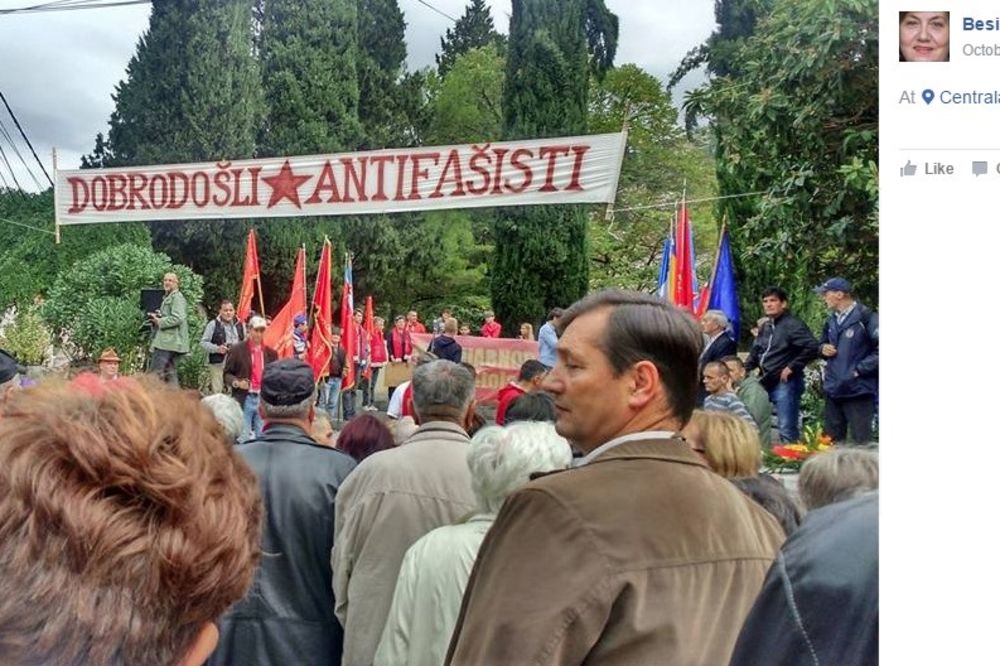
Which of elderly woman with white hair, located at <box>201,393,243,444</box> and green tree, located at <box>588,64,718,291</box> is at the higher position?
green tree, located at <box>588,64,718,291</box>

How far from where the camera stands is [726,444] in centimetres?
327

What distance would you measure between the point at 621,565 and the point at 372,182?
6.13 m

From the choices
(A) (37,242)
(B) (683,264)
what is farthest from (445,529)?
(A) (37,242)

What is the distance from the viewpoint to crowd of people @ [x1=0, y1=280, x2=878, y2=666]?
3.16ft

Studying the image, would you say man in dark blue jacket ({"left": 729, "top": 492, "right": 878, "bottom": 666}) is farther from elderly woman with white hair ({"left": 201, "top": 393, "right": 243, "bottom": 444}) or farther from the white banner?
the white banner

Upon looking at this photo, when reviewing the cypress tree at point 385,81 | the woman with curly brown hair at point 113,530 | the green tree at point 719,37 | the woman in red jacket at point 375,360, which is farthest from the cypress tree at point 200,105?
the woman with curly brown hair at point 113,530

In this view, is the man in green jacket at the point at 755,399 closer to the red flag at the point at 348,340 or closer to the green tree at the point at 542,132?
the red flag at the point at 348,340

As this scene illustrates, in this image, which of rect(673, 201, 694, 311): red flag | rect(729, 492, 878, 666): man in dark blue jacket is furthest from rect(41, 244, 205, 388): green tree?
rect(729, 492, 878, 666): man in dark blue jacket

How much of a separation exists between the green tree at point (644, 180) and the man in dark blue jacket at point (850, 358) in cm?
1763

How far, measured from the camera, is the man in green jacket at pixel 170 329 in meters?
11.6

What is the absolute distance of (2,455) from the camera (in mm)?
976

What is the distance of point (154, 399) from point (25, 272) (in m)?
25.8

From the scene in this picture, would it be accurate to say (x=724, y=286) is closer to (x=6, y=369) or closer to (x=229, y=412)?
(x=229, y=412)
